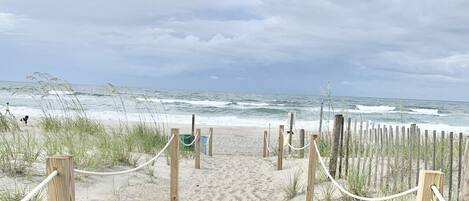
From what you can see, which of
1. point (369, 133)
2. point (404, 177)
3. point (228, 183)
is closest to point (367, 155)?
point (369, 133)

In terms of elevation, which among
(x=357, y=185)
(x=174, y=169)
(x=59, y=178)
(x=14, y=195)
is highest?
(x=59, y=178)

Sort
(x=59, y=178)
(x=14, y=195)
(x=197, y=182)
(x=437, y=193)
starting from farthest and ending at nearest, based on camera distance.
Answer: (x=197, y=182) < (x=14, y=195) < (x=59, y=178) < (x=437, y=193)

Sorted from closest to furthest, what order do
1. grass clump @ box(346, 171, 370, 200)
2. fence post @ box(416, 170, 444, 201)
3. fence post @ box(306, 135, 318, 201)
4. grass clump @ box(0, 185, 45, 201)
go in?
fence post @ box(416, 170, 444, 201) < grass clump @ box(0, 185, 45, 201) < fence post @ box(306, 135, 318, 201) < grass clump @ box(346, 171, 370, 200)

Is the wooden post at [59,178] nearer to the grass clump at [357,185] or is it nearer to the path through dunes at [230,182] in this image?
the grass clump at [357,185]

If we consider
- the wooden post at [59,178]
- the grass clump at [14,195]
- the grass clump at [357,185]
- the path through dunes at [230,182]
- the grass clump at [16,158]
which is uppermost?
the wooden post at [59,178]

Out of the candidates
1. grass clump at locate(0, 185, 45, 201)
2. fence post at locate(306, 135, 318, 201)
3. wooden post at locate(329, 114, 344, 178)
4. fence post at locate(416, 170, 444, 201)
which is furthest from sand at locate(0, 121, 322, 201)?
fence post at locate(416, 170, 444, 201)

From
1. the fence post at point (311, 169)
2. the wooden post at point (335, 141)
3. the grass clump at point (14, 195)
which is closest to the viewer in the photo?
the grass clump at point (14, 195)

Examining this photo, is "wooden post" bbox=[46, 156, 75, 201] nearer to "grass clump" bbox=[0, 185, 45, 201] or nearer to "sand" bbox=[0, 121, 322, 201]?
"grass clump" bbox=[0, 185, 45, 201]

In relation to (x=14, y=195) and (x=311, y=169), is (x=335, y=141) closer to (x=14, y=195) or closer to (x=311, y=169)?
(x=311, y=169)

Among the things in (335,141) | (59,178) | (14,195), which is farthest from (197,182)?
(59,178)

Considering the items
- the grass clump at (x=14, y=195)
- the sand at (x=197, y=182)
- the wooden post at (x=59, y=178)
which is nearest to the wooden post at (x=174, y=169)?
the sand at (x=197, y=182)

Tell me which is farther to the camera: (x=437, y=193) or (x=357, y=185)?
(x=357, y=185)

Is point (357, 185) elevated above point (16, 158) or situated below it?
below

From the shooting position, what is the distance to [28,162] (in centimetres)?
704
